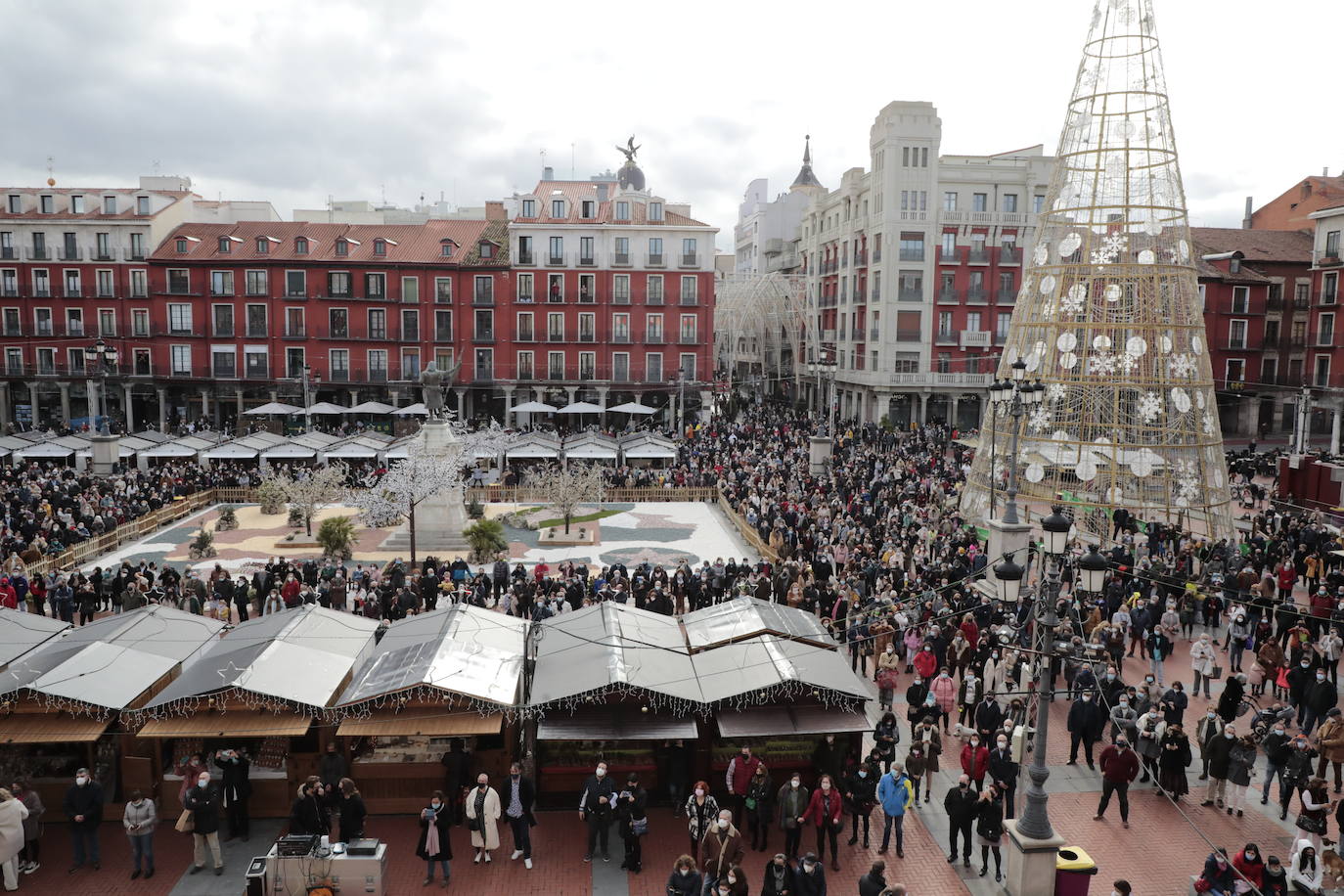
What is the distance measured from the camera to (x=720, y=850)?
1017 centimetres

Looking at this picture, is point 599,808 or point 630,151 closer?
point 599,808

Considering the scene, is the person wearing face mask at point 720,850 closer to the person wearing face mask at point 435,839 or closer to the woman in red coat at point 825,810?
the woman in red coat at point 825,810

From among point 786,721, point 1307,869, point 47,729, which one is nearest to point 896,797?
point 786,721

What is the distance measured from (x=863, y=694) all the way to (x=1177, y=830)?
436 centimetres

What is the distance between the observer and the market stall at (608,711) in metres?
12.5

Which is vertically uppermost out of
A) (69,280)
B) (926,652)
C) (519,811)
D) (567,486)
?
(69,280)

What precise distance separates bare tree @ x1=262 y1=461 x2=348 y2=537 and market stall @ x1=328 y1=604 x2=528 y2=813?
16.3 meters

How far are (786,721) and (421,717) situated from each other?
16.0 feet

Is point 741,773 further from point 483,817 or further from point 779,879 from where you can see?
point 483,817

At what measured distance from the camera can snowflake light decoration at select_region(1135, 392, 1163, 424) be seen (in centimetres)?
2144

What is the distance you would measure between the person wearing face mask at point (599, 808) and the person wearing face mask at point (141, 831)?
5.00m

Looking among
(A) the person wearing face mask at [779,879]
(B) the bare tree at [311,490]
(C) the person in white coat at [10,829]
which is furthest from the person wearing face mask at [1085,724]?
(B) the bare tree at [311,490]

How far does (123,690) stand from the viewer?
12.5m

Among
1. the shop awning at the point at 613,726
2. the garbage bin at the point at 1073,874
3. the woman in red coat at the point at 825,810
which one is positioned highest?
the shop awning at the point at 613,726
